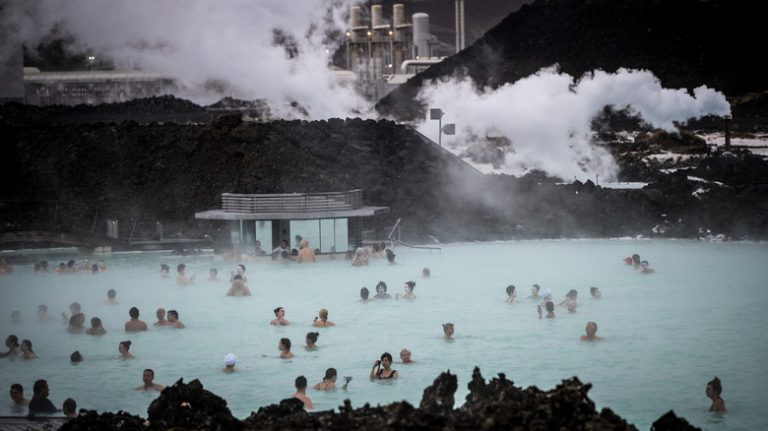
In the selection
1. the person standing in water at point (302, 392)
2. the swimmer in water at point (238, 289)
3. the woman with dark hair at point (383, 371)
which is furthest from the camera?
the swimmer in water at point (238, 289)

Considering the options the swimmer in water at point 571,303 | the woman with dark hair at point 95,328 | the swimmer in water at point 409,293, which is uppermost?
the swimmer in water at point 409,293

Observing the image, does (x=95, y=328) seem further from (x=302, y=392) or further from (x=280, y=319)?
(x=302, y=392)

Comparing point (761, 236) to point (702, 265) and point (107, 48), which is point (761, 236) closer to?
point (702, 265)

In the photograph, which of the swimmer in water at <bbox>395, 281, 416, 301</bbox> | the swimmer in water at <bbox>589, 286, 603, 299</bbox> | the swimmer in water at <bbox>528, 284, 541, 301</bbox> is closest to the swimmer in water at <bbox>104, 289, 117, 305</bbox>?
the swimmer in water at <bbox>395, 281, 416, 301</bbox>

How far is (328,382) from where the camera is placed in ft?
47.7

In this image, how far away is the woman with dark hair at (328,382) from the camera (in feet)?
47.6

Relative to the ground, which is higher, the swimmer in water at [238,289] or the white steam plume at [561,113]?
the white steam plume at [561,113]

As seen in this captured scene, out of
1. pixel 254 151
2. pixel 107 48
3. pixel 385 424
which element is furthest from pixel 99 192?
pixel 385 424

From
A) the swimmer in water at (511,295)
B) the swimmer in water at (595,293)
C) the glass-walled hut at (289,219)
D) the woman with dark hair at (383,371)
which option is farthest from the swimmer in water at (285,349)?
the glass-walled hut at (289,219)

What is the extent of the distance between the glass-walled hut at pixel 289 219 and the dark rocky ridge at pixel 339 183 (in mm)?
4970

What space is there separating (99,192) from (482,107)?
20423mm

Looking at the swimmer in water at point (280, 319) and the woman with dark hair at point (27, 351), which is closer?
the woman with dark hair at point (27, 351)

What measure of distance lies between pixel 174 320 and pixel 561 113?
31885 mm

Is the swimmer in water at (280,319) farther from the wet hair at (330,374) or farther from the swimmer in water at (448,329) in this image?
the wet hair at (330,374)
